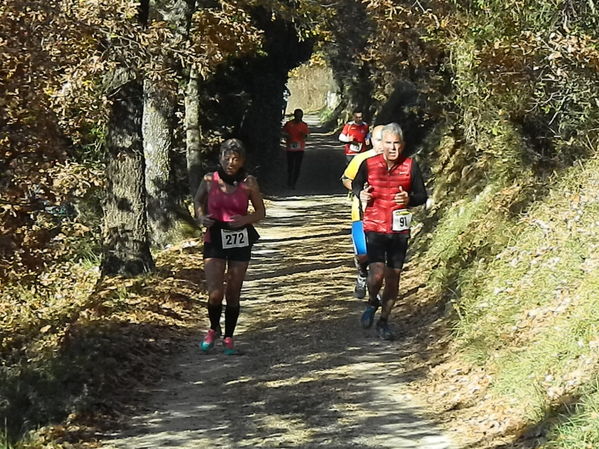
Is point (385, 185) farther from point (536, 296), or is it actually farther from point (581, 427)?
point (581, 427)

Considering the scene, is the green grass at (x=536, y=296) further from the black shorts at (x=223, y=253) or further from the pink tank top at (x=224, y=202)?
the pink tank top at (x=224, y=202)

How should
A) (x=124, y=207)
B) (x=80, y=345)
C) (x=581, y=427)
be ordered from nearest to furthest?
(x=581, y=427), (x=80, y=345), (x=124, y=207)

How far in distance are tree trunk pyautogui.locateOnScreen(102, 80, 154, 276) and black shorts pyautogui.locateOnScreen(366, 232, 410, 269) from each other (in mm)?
4010

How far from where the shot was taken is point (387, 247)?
948 cm

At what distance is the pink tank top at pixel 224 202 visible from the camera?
355 inches

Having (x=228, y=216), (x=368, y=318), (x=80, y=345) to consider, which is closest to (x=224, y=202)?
(x=228, y=216)

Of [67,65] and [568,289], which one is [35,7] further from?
[568,289]

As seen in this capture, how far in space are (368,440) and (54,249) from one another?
10.3ft

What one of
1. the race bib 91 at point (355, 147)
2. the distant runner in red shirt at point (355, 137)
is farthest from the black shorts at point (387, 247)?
the race bib 91 at point (355, 147)

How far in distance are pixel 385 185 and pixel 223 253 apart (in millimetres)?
1688

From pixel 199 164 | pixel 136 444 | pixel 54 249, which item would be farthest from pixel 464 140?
pixel 136 444

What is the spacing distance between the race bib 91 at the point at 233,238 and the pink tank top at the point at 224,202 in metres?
0.12

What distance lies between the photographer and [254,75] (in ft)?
87.5

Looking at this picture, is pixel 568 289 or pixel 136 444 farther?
pixel 568 289
